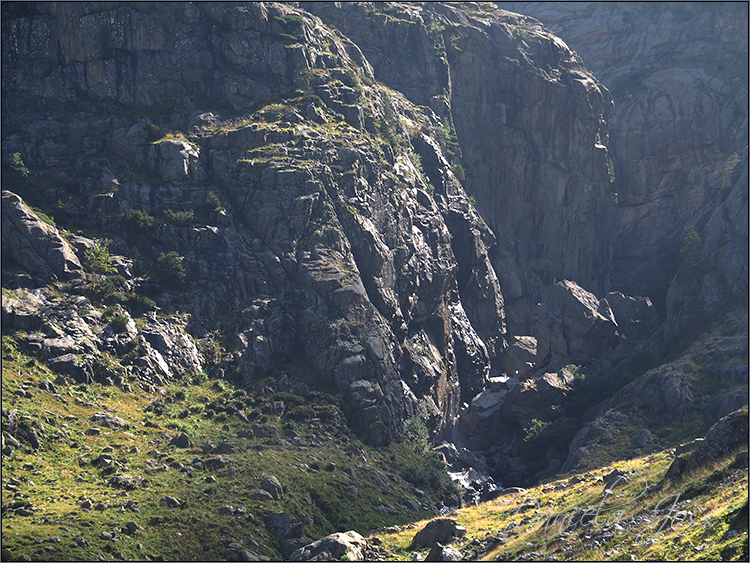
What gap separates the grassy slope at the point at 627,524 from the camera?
1409 inches

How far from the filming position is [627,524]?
43344 mm

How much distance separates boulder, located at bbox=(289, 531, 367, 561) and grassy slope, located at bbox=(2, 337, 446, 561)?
571 centimetres

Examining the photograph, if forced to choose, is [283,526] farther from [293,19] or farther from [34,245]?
[293,19]

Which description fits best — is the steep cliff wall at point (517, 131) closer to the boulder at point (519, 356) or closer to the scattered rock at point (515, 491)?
the boulder at point (519, 356)

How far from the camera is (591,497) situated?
5369 cm

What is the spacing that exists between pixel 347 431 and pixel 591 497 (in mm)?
34648

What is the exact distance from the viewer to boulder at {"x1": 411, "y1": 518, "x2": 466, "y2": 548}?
55.5 metres

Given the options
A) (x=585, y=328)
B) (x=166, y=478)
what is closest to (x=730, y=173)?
(x=585, y=328)

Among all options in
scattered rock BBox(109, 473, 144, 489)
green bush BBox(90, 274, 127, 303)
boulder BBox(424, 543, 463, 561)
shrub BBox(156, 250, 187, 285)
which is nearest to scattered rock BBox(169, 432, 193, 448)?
scattered rock BBox(109, 473, 144, 489)

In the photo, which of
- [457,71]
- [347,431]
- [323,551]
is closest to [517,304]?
[457,71]

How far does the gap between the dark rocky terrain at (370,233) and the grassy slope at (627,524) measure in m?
21.5

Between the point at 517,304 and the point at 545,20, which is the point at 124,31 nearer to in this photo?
the point at 517,304

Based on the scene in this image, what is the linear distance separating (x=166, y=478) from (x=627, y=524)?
3743 cm

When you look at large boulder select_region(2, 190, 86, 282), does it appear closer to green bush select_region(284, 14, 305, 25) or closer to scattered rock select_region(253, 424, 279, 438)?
scattered rock select_region(253, 424, 279, 438)
